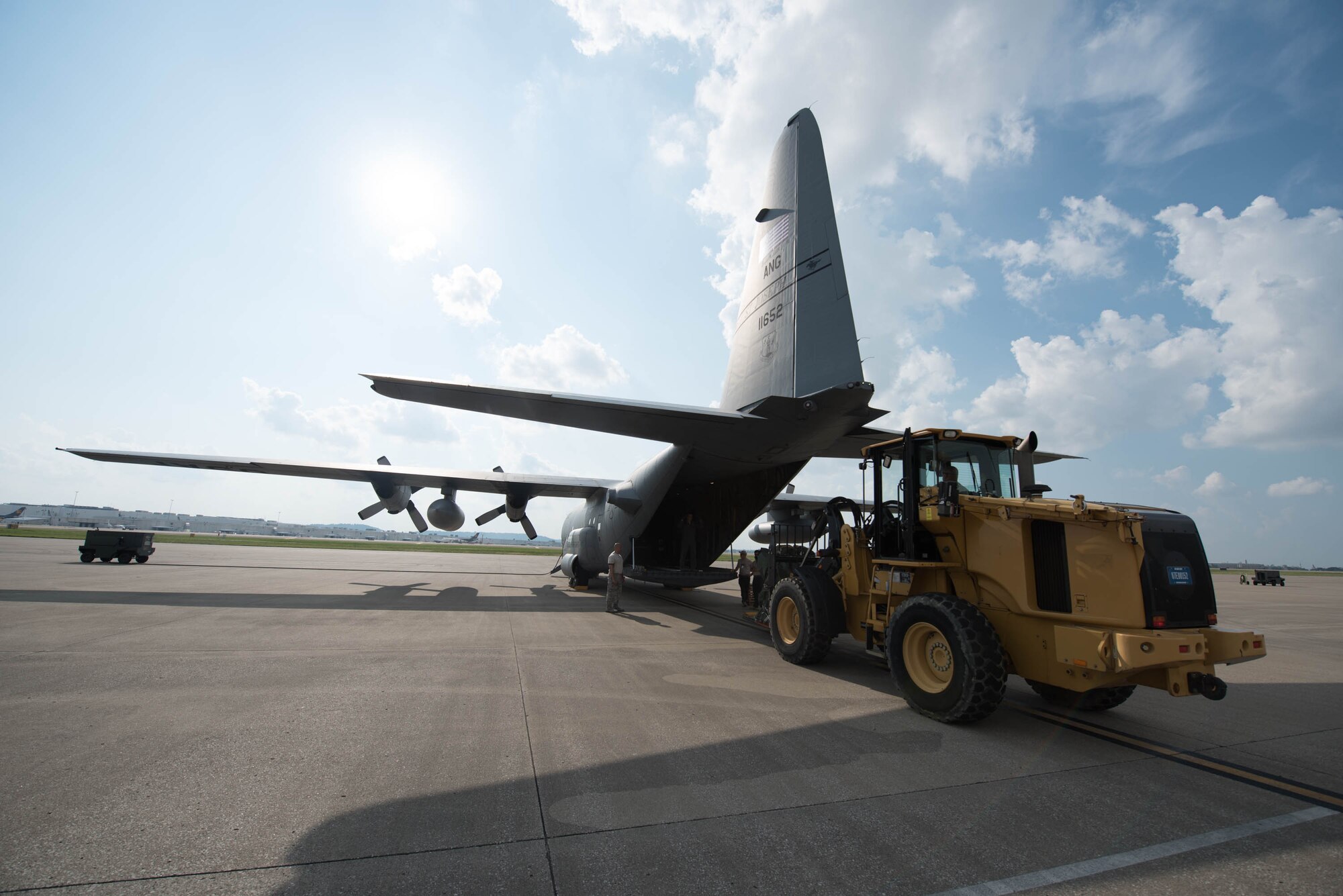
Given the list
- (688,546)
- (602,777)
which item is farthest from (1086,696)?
(688,546)

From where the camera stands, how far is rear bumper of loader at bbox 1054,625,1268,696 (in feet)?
13.7

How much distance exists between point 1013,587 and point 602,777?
3804 mm

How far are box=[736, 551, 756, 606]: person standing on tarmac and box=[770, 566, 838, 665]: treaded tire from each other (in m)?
6.01

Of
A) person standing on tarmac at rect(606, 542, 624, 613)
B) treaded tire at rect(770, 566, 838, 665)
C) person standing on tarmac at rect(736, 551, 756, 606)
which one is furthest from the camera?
person standing on tarmac at rect(736, 551, 756, 606)

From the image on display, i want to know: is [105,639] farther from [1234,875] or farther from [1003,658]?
[1234,875]

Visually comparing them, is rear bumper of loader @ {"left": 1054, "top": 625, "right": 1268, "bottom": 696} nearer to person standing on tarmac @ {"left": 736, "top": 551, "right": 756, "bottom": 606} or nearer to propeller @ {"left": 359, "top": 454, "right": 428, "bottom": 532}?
person standing on tarmac @ {"left": 736, "top": 551, "right": 756, "bottom": 606}

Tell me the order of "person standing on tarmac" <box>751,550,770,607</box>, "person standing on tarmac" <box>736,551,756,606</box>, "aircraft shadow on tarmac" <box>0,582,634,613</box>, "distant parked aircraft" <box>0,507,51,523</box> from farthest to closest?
"distant parked aircraft" <box>0,507,51,523</box> → "person standing on tarmac" <box>736,551,756,606</box> → "aircraft shadow on tarmac" <box>0,582,634,613</box> → "person standing on tarmac" <box>751,550,770,607</box>

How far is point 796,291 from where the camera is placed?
9336 millimetres

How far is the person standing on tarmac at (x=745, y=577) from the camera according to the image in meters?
14.3

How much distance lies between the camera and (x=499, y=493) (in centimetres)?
1877

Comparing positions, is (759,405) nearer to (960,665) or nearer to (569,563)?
(960,665)

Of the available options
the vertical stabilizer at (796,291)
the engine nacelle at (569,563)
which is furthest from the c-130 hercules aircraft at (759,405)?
the engine nacelle at (569,563)

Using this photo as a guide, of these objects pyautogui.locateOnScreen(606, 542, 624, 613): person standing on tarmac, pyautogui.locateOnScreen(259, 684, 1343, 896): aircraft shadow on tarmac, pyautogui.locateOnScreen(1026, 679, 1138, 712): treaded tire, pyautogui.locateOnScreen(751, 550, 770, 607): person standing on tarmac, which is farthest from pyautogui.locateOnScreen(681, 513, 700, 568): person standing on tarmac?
pyautogui.locateOnScreen(259, 684, 1343, 896): aircraft shadow on tarmac

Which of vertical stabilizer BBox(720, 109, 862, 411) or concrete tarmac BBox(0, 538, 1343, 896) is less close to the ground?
vertical stabilizer BBox(720, 109, 862, 411)
